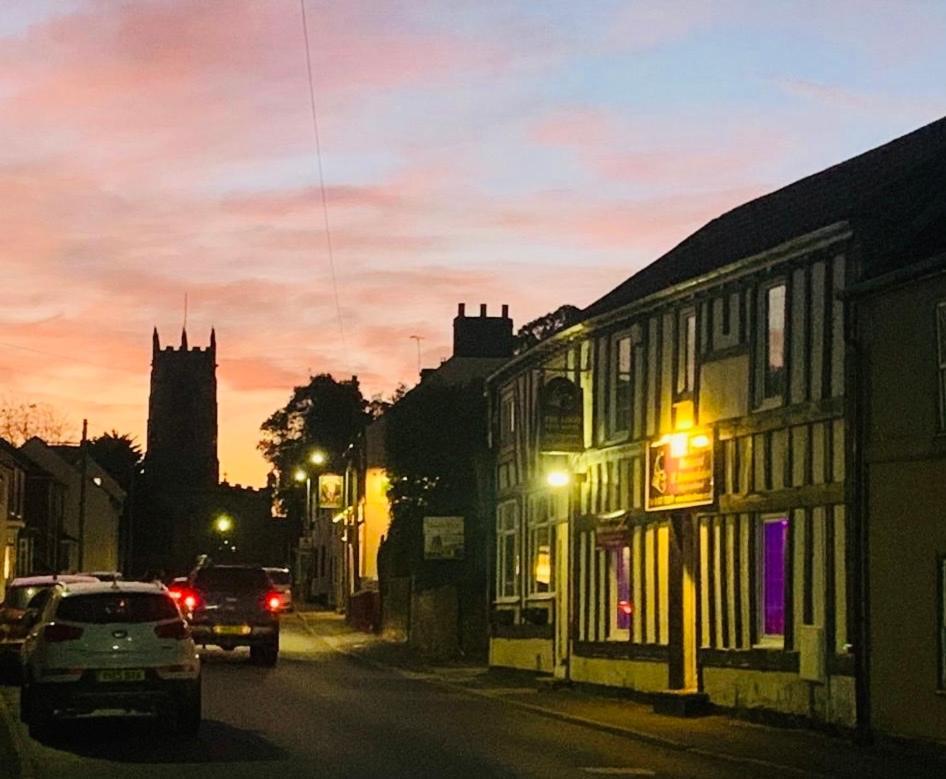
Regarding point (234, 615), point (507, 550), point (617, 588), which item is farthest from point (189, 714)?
point (507, 550)

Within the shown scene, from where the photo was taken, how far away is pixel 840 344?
21.6 metres

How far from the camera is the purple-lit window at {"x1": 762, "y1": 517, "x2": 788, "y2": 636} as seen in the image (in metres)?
23.0

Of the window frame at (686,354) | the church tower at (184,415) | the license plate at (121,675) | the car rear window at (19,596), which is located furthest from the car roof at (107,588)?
the church tower at (184,415)

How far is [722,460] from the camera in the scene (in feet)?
81.1

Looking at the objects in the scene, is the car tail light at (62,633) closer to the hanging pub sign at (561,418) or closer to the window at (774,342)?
the window at (774,342)

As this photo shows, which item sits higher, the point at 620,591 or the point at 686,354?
the point at 686,354

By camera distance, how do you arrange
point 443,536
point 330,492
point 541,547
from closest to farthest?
point 541,547
point 443,536
point 330,492

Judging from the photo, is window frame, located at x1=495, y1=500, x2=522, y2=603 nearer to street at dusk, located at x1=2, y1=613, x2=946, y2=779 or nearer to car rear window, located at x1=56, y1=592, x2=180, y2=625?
street at dusk, located at x1=2, y1=613, x2=946, y2=779

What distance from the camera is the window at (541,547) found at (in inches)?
1272

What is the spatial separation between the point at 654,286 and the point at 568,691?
700 centimetres

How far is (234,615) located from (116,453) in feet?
279

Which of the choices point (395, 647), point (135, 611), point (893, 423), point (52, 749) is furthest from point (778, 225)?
point (395, 647)

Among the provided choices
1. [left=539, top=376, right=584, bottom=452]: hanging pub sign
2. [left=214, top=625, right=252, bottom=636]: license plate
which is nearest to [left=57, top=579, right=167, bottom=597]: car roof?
[left=539, top=376, right=584, bottom=452]: hanging pub sign

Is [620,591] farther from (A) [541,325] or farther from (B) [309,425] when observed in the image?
(B) [309,425]
